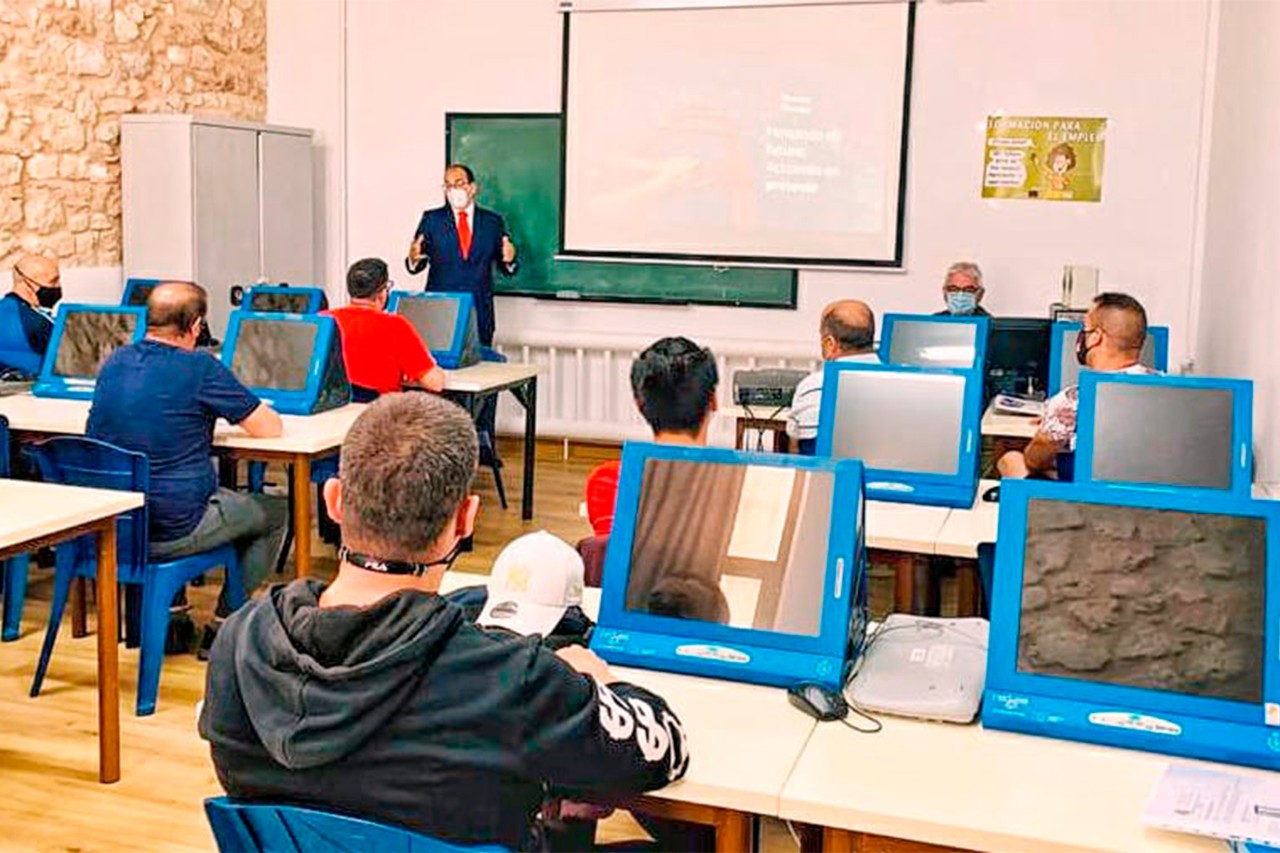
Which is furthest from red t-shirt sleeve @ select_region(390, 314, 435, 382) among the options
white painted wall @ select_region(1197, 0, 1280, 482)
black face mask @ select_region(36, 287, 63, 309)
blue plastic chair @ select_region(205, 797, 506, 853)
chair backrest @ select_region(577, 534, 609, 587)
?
blue plastic chair @ select_region(205, 797, 506, 853)

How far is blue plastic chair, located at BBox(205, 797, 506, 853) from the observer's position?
5.06ft

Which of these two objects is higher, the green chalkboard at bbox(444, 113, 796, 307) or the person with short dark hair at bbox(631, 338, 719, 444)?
the green chalkboard at bbox(444, 113, 796, 307)

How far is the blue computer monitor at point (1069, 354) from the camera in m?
5.13

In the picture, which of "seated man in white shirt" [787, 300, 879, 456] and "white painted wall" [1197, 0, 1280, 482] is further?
"white painted wall" [1197, 0, 1280, 482]

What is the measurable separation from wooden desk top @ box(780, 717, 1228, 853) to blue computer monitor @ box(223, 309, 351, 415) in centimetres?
338

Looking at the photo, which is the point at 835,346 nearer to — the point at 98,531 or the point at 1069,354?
the point at 1069,354

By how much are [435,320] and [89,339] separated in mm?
1590

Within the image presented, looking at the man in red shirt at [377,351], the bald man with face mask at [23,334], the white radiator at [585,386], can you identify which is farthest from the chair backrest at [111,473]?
the white radiator at [585,386]

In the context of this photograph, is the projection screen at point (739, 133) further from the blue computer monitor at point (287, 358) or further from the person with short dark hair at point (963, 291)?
the blue computer monitor at point (287, 358)

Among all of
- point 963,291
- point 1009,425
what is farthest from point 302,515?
point 963,291

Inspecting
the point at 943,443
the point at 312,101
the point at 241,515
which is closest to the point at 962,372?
the point at 943,443

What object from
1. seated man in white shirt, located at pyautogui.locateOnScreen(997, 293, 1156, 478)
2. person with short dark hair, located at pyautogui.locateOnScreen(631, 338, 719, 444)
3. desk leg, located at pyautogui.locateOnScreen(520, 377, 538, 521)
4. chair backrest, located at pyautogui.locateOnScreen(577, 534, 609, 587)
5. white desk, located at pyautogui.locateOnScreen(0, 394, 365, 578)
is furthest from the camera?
desk leg, located at pyautogui.locateOnScreen(520, 377, 538, 521)

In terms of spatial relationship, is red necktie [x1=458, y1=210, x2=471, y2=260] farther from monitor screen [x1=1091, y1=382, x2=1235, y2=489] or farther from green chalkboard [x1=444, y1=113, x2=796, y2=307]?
monitor screen [x1=1091, y1=382, x2=1235, y2=489]

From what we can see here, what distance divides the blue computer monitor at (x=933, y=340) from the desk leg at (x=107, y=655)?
2.88 metres
